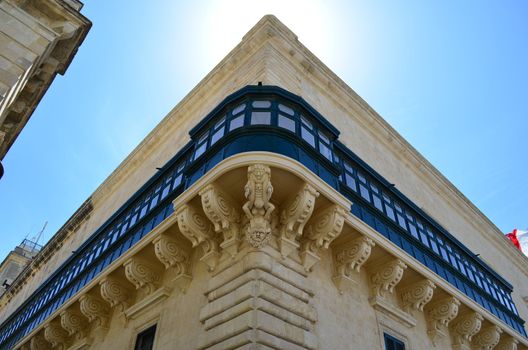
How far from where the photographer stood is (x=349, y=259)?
10570 millimetres

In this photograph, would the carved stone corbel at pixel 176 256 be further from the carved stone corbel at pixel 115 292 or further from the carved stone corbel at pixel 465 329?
the carved stone corbel at pixel 465 329

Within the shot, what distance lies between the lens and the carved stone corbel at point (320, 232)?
9.53 metres

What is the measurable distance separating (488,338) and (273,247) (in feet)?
34.1

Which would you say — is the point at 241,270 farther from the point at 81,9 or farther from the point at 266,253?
the point at 81,9

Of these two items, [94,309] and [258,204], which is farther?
[94,309]

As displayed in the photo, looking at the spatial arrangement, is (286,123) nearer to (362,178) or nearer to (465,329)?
(362,178)

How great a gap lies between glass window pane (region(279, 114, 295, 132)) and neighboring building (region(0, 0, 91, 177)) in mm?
6510

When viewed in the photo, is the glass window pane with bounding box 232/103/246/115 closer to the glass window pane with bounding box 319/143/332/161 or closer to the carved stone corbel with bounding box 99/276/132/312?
the glass window pane with bounding box 319/143/332/161

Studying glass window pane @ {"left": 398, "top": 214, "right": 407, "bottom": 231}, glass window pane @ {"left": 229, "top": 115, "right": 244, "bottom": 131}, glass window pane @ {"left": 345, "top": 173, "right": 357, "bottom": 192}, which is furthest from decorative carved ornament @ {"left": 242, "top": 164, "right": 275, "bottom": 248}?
glass window pane @ {"left": 398, "top": 214, "right": 407, "bottom": 231}

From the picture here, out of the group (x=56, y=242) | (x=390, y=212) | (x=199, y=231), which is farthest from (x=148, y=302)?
(x=56, y=242)

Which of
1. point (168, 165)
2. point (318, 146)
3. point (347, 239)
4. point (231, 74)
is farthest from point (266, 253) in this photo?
point (231, 74)

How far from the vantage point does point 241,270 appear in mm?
8633

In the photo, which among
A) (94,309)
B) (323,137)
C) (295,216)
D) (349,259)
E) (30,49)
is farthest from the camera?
(94,309)

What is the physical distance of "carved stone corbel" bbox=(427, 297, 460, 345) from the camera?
12.7 metres
